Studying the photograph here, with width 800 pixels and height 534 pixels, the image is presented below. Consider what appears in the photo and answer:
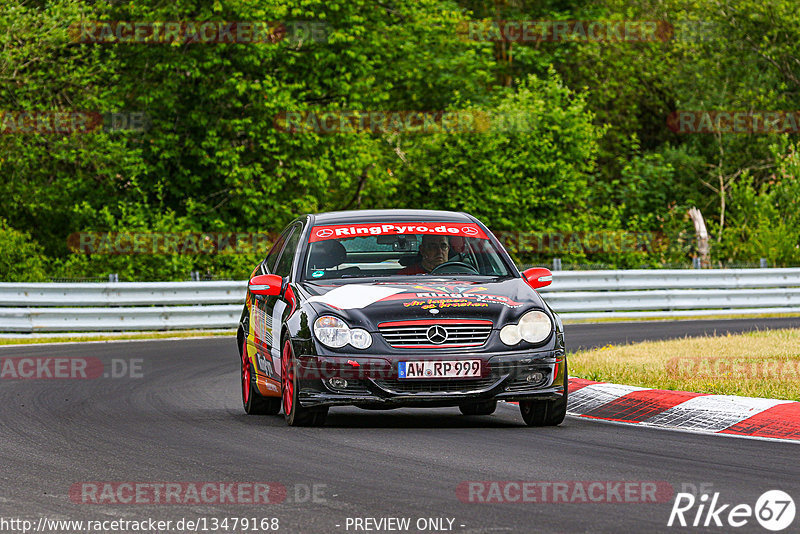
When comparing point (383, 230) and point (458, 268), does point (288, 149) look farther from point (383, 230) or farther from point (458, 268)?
point (458, 268)

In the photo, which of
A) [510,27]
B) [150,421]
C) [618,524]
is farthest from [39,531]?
[510,27]

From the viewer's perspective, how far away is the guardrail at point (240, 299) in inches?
850

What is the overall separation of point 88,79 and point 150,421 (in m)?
21.9

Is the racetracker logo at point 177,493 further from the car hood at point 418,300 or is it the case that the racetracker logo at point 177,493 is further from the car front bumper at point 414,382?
the car hood at point 418,300

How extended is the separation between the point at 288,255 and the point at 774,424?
4.07 m

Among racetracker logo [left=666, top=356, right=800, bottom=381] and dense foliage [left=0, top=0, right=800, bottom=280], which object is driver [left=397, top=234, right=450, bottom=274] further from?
dense foliage [left=0, top=0, right=800, bottom=280]

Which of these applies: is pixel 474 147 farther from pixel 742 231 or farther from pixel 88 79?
pixel 88 79

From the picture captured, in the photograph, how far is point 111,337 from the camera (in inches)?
850

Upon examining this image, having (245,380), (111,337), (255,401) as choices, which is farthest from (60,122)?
(255,401)

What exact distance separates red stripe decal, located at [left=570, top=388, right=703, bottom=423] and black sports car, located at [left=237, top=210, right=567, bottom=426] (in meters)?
0.76

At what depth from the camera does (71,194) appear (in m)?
31.4

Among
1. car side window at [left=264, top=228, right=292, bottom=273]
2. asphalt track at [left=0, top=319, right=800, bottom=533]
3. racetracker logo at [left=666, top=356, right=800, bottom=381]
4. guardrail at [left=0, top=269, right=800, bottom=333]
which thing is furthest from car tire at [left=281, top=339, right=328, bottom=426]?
guardrail at [left=0, top=269, right=800, bottom=333]

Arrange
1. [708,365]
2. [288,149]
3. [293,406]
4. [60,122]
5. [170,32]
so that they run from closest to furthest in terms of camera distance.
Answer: [293,406] → [708,365] → [170,32] → [60,122] → [288,149]

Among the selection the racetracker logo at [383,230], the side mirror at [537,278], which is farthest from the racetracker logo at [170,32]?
the side mirror at [537,278]
